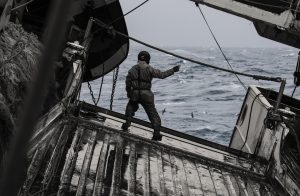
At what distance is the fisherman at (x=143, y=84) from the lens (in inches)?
340

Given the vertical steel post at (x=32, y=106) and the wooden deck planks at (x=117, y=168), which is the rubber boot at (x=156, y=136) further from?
the vertical steel post at (x=32, y=106)

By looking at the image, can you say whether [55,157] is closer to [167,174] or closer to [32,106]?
[167,174]

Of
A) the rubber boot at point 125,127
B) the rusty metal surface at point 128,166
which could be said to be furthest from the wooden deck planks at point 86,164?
the rubber boot at point 125,127

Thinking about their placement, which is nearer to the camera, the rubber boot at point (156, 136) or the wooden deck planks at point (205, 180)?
the wooden deck planks at point (205, 180)

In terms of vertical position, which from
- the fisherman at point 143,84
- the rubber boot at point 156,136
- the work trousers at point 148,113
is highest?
the fisherman at point 143,84

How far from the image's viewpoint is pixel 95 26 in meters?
Result: 14.0

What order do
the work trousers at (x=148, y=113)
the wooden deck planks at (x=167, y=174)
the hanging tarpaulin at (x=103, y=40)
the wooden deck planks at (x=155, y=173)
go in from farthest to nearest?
the hanging tarpaulin at (x=103, y=40)
the work trousers at (x=148, y=113)
the wooden deck planks at (x=167, y=174)
the wooden deck planks at (x=155, y=173)

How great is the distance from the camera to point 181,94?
133 ft

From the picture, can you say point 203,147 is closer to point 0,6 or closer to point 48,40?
point 0,6

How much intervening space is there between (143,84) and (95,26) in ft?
19.3

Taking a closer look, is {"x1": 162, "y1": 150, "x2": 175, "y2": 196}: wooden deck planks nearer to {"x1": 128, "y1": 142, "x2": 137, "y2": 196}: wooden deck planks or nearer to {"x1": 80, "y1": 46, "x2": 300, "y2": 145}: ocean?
{"x1": 128, "y1": 142, "x2": 137, "y2": 196}: wooden deck planks

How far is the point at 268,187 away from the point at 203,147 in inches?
84.2

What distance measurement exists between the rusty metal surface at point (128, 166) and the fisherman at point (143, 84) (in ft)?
1.21

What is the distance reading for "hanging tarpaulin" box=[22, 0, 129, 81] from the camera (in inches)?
544
